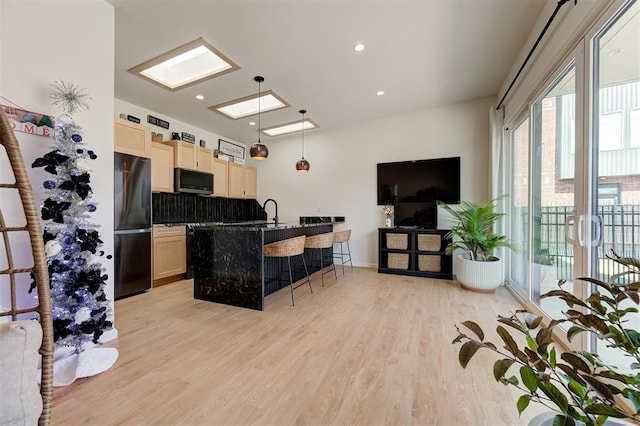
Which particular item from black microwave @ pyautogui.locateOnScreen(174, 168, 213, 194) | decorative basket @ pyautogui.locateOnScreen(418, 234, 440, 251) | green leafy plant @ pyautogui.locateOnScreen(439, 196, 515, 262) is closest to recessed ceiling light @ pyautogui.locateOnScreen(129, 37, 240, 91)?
black microwave @ pyautogui.locateOnScreen(174, 168, 213, 194)

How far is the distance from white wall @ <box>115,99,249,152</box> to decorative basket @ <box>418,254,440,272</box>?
475 cm

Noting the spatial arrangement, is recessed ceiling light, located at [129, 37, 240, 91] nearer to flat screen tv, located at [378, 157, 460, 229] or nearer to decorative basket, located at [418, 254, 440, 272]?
flat screen tv, located at [378, 157, 460, 229]

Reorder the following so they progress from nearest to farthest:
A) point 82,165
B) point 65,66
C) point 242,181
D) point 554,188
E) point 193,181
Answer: point 82,165 < point 65,66 < point 554,188 < point 193,181 < point 242,181

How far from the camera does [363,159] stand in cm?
522

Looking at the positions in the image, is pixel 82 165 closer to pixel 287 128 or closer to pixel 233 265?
pixel 233 265

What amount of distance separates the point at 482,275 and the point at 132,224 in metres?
4.64

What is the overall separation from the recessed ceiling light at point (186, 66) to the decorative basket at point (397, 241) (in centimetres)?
347

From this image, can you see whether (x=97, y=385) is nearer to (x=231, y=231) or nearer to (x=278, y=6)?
(x=231, y=231)

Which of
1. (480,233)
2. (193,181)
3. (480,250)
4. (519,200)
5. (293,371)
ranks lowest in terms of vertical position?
(293,371)

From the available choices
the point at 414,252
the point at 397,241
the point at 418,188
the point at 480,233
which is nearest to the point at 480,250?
the point at 480,233

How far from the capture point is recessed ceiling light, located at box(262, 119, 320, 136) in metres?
5.15

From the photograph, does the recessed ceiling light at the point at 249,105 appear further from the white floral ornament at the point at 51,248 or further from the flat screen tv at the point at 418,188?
the white floral ornament at the point at 51,248

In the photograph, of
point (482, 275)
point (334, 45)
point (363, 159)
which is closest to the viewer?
point (334, 45)

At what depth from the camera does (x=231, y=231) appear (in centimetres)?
306
